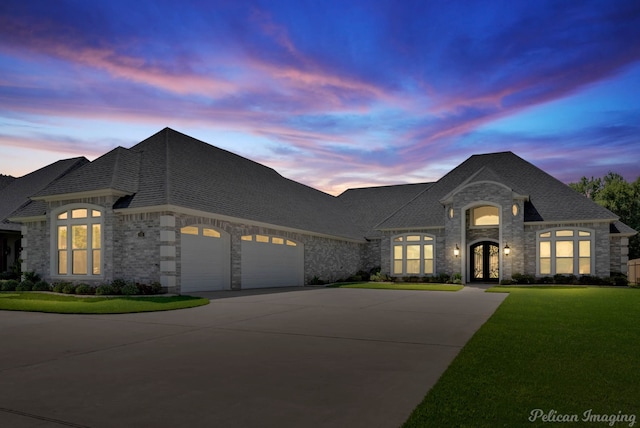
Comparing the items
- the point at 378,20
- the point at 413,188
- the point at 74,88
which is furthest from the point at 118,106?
the point at 413,188

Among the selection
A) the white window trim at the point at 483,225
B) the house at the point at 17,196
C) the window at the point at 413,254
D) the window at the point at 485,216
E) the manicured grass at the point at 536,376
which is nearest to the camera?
the manicured grass at the point at 536,376

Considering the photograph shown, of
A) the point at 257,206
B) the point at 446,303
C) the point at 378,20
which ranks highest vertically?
the point at 378,20

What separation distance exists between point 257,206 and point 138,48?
12.0 metres

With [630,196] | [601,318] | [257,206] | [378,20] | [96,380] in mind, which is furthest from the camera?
[630,196]

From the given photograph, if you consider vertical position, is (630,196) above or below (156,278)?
above

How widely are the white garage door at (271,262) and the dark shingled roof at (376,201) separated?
34.4 feet

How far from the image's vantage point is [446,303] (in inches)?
648

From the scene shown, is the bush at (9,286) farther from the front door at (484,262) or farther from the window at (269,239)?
the front door at (484,262)

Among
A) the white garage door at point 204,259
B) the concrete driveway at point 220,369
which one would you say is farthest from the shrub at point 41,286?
the concrete driveway at point 220,369

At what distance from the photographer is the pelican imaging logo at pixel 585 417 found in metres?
4.44

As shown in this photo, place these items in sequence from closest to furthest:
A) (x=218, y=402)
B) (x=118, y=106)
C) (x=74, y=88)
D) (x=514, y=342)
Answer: (x=218, y=402) < (x=514, y=342) < (x=74, y=88) < (x=118, y=106)

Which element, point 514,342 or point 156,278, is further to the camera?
point 156,278

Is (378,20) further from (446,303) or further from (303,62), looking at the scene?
(446,303)

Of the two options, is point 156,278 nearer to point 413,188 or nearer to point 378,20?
point 378,20
